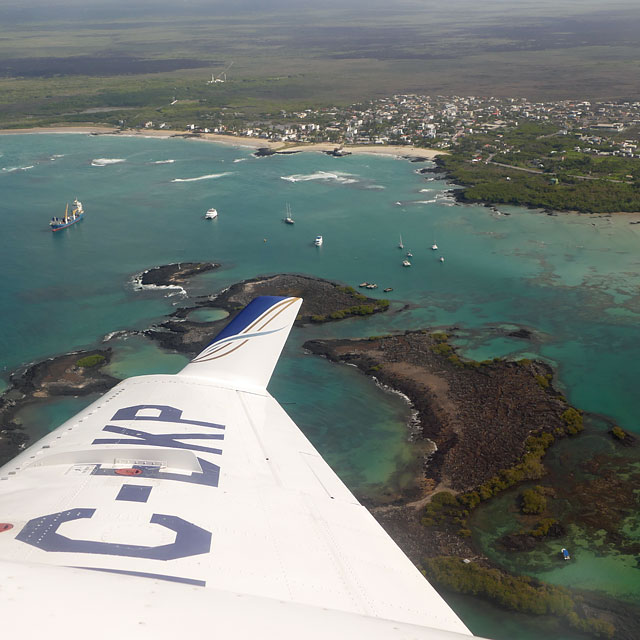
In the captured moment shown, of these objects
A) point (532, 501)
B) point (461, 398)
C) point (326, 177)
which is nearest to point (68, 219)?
point (326, 177)

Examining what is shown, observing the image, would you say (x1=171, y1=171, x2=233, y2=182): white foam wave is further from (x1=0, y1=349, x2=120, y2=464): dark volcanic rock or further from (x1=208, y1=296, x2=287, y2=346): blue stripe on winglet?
(x1=208, y1=296, x2=287, y2=346): blue stripe on winglet

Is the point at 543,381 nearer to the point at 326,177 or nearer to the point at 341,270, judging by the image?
the point at 341,270

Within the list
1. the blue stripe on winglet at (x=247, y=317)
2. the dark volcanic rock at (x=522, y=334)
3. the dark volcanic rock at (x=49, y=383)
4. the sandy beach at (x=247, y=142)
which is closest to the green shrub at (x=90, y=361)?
the dark volcanic rock at (x=49, y=383)

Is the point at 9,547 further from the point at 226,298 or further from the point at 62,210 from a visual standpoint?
the point at 62,210

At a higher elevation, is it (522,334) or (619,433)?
(619,433)

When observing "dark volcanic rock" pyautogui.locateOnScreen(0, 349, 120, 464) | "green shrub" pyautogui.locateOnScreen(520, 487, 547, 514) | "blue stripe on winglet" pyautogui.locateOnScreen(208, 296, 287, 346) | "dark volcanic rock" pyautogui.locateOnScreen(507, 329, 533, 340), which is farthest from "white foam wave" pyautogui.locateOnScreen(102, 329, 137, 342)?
"green shrub" pyautogui.locateOnScreen(520, 487, 547, 514)

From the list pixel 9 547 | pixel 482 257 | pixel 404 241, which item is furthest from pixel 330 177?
pixel 9 547

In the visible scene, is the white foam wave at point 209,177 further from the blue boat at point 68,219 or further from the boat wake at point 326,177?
the blue boat at point 68,219
